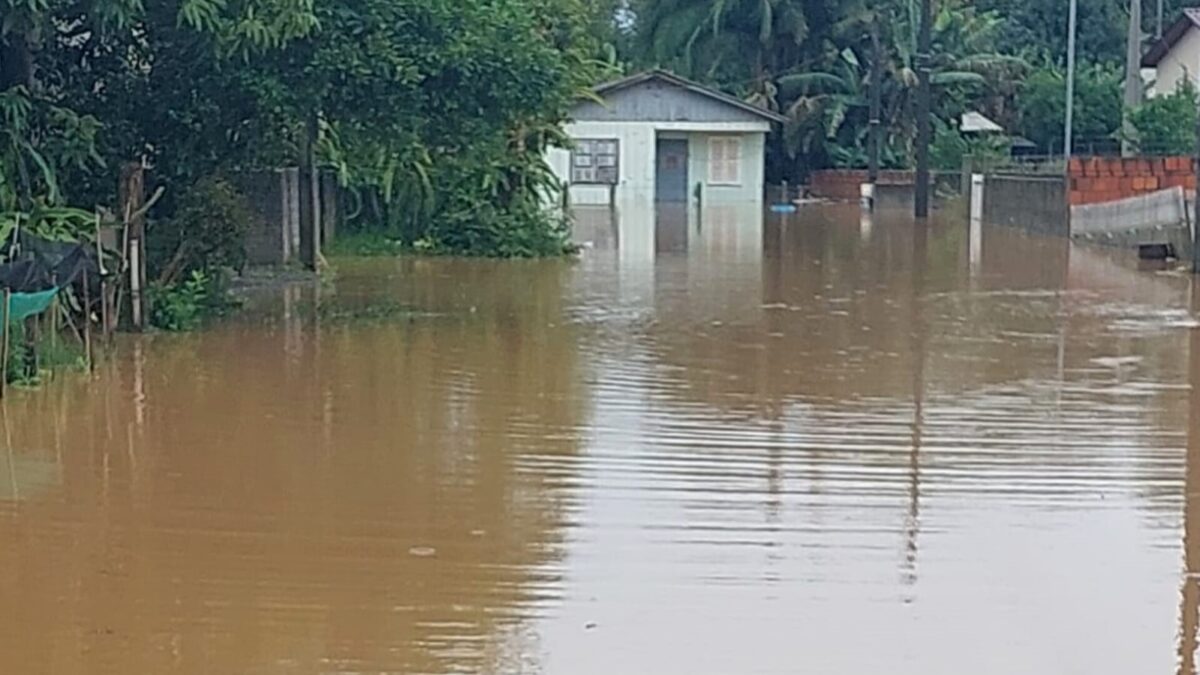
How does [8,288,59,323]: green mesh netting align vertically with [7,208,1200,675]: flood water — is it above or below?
above

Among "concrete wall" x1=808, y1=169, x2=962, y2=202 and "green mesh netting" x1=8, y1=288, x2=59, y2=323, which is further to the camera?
"concrete wall" x1=808, y1=169, x2=962, y2=202

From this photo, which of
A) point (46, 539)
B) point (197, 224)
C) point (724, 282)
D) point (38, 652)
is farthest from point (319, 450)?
point (724, 282)

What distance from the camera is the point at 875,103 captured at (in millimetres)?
52031

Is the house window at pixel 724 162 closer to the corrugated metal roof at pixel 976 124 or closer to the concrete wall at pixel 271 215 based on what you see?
the corrugated metal roof at pixel 976 124

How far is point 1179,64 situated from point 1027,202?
14.6 meters

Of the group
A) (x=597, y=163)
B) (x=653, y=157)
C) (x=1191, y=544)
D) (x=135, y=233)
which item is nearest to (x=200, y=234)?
(x=135, y=233)

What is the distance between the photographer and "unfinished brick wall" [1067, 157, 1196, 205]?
29.7 meters

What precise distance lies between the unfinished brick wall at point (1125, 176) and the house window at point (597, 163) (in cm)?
2315

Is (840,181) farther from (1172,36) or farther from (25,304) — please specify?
(25,304)

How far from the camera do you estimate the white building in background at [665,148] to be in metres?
51.2

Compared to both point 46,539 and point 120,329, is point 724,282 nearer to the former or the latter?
point 120,329

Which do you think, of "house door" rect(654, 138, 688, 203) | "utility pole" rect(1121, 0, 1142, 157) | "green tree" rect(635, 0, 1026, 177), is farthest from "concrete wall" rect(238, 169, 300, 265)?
"green tree" rect(635, 0, 1026, 177)

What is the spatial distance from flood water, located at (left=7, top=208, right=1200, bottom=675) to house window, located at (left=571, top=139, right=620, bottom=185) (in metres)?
35.7

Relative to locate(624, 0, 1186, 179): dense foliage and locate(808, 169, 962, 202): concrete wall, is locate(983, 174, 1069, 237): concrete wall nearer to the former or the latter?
locate(808, 169, 962, 202): concrete wall
